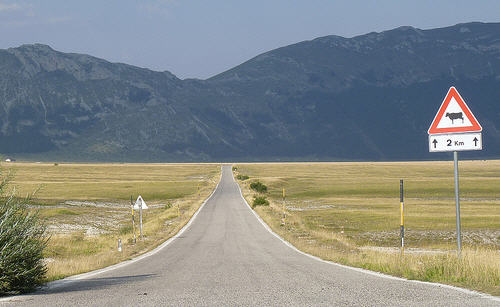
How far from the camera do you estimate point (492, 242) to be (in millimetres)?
30703

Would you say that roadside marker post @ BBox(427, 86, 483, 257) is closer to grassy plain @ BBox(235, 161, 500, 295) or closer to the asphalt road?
grassy plain @ BBox(235, 161, 500, 295)

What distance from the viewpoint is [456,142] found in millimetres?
12258

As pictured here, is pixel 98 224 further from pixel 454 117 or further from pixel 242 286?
pixel 454 117

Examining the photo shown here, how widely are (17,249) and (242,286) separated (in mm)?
3923

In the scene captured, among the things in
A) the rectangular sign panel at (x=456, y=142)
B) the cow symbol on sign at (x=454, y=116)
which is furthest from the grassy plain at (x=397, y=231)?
the cow symbol on sign at (x=454, y=116)

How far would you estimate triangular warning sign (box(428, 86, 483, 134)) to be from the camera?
12.0 m

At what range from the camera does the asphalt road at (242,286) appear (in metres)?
9.70

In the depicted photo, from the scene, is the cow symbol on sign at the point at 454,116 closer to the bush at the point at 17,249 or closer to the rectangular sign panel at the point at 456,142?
the rectangular sign panel at the point at 456,142

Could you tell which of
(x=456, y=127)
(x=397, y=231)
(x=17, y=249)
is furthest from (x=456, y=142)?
(x=397, y=231)

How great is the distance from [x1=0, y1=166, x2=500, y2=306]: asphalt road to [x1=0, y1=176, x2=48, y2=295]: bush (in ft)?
1.18

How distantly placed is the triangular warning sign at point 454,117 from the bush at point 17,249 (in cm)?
759

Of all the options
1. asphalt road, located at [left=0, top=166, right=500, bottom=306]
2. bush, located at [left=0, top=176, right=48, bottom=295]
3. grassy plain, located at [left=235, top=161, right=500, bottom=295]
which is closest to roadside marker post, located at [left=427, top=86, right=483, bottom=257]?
grassy plain, located at [left=235, top=161, right=500, bottom=295]

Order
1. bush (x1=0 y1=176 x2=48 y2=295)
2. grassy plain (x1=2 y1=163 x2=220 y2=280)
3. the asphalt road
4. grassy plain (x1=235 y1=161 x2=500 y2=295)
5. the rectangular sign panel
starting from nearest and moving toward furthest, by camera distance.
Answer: the asphalt road
bush (x1=0 y1=176 x2=48 y2=295)
the rectangular sign panel
grassy plain (x1=235 y1=161 x2=500 y2=295)
grassy plain (x1=2 y1=163 x2=220 y2=280)

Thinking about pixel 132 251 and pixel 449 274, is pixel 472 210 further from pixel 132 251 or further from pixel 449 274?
pixel 449 274
